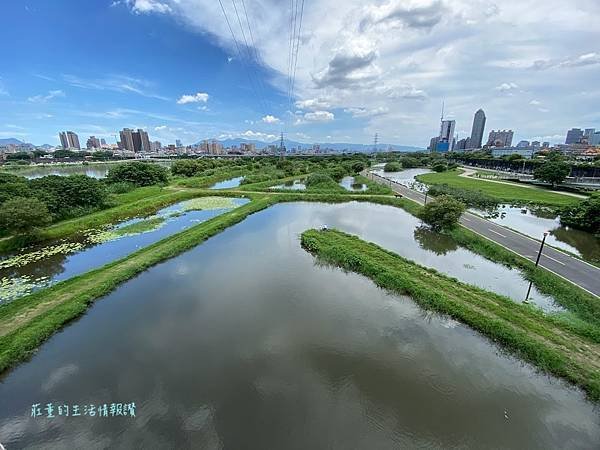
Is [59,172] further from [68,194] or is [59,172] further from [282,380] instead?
[282,380]

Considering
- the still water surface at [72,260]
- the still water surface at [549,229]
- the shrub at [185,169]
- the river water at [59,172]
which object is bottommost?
the still water surface at [549,229]

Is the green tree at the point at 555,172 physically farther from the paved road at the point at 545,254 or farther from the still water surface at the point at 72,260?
the still water surface at the point at 72,260

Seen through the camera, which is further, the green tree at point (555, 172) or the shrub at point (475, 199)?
the green tree at point (555, 172)

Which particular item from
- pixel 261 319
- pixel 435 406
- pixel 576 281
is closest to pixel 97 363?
pixel 261 319

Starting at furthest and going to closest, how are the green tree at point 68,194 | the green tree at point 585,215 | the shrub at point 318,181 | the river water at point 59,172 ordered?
1. the river water at point 59,172
2. the shrub at point 318,181
3. the green tree at point 68,194
4. the green tree at point 585,215

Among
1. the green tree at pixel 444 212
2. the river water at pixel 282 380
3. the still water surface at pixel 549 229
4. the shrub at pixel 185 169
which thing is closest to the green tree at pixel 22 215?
the river water at pixel 282 380

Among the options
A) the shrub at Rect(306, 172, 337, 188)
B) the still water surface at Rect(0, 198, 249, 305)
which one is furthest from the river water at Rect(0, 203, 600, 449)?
the shrub at Rect(306, 172, 337, 188)

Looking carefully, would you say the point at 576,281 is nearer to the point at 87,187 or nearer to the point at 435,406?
the point at 435,406
